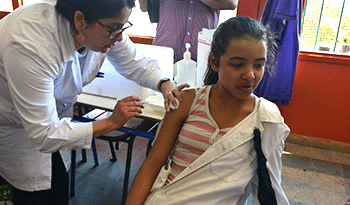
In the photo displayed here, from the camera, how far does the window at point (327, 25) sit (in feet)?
9.54

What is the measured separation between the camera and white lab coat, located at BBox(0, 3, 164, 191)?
105cm

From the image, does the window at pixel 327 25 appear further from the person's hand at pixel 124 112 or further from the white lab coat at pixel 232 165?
the person's hand at pixel 124 112

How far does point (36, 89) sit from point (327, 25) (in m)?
2.93

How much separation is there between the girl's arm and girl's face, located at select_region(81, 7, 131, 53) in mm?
398

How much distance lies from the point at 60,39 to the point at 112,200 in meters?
1.46

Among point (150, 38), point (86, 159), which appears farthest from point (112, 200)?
point (150, 38)

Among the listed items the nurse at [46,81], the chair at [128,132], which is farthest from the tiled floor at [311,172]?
the nurse at [46,81]

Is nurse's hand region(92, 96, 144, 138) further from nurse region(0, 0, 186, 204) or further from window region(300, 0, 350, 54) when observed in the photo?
window region(300, 0, 350, 54)

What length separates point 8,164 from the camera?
1370 mm

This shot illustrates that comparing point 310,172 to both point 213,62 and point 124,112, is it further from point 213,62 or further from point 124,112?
point 124,112

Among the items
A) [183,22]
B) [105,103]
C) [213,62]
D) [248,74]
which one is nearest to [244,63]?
[248,74]

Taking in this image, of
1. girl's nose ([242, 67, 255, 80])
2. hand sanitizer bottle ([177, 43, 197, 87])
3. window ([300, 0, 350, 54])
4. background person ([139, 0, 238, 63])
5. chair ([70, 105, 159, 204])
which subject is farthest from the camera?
window ([300, 0, 350, 54])

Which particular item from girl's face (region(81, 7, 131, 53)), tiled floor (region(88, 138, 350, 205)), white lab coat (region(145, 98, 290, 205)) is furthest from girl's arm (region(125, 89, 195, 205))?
tiled floor (region(88, 138, 350, 205))

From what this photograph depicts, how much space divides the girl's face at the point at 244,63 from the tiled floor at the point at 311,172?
5.27ft
